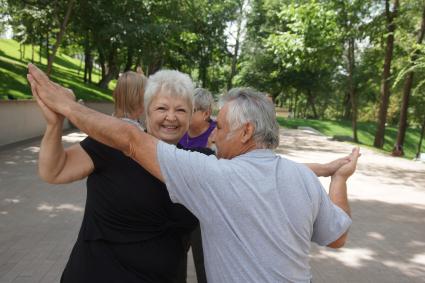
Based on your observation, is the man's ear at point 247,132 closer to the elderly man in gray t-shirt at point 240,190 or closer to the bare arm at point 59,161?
the elderly man in gray t-shirt at point 240,190

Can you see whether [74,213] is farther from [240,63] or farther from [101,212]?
[240,63]

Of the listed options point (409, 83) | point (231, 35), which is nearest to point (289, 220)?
point (409, 83)

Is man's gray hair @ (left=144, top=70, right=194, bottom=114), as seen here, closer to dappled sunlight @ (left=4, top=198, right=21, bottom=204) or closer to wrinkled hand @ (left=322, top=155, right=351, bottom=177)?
wrinkled hand @ (left=322, top=155, right=351, bottom=177)

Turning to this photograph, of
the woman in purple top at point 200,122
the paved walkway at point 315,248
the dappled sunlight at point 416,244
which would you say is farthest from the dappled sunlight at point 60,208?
the dappled sunlight at point 416,244

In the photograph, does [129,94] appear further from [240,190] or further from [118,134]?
[240,190]

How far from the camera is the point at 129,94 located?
7.17 ft

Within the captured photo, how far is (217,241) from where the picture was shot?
5.00 feet

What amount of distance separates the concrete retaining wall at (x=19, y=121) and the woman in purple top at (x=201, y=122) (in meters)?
9.38

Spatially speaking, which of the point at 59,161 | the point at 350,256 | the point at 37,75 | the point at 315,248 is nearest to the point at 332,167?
the point at 59,161

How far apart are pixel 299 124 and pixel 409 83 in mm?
15444

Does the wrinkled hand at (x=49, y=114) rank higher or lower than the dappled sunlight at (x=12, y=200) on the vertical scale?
higher

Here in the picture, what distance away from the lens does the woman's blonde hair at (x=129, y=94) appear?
7.16ft

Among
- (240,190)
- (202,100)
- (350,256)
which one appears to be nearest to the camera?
(240,190)

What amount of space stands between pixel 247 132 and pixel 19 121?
13102 millimetres
